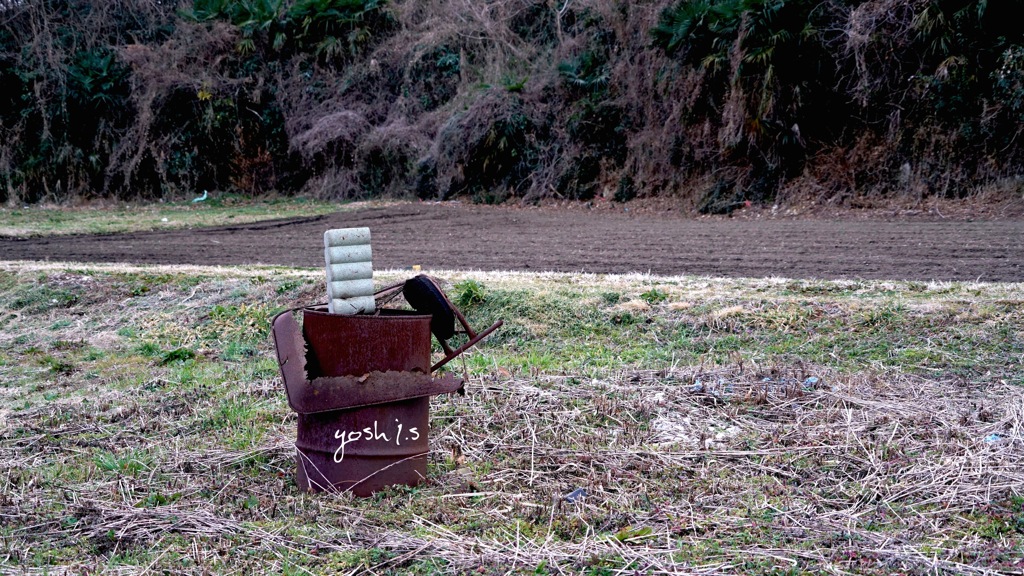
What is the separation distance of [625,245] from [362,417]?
364 inches

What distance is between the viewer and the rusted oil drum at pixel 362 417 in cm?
364

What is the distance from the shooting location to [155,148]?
2398 centimetres

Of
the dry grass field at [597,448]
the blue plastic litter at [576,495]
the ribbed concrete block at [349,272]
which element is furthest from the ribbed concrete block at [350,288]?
the blue plastic litter at [576,495]

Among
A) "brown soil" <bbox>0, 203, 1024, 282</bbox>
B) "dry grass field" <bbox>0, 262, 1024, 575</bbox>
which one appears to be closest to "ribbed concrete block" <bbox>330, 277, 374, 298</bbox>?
"dry grass field" <bbox>0, 262, 1024, 575</bbox>

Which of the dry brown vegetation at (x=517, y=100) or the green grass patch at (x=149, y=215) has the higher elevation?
the dry brown vegetation at (x=517, y=100)

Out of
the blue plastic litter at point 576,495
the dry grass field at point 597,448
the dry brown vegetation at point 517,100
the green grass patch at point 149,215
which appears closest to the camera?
the dry grass field at point 597,448

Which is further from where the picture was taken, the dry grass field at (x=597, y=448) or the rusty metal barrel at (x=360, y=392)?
the rusty metal barrel at (x=360, y=392)

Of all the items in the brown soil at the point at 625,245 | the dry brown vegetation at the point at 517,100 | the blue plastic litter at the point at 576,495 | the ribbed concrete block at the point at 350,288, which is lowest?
the blue plastic litter at the point at 576,495

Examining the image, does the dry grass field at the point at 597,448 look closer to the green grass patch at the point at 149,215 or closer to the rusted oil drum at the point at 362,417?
the rusted oil drum at the point at 362,417

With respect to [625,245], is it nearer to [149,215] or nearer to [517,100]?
[517,100]

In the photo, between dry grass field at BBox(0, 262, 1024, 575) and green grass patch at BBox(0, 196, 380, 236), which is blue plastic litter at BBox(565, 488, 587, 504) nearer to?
dry grass field at BBox(0, 262, 1024, 575)

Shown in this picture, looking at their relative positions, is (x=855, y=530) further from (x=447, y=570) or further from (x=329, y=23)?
(x=329, y=23)

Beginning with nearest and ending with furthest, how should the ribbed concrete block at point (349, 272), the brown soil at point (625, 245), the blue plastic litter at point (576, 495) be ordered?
the blue plastic litter at point (576, 495) < the ribbed concrete block at point (349, 272) < the brown soil at point (625, 245)

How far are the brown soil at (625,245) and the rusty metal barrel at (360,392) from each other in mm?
6530
